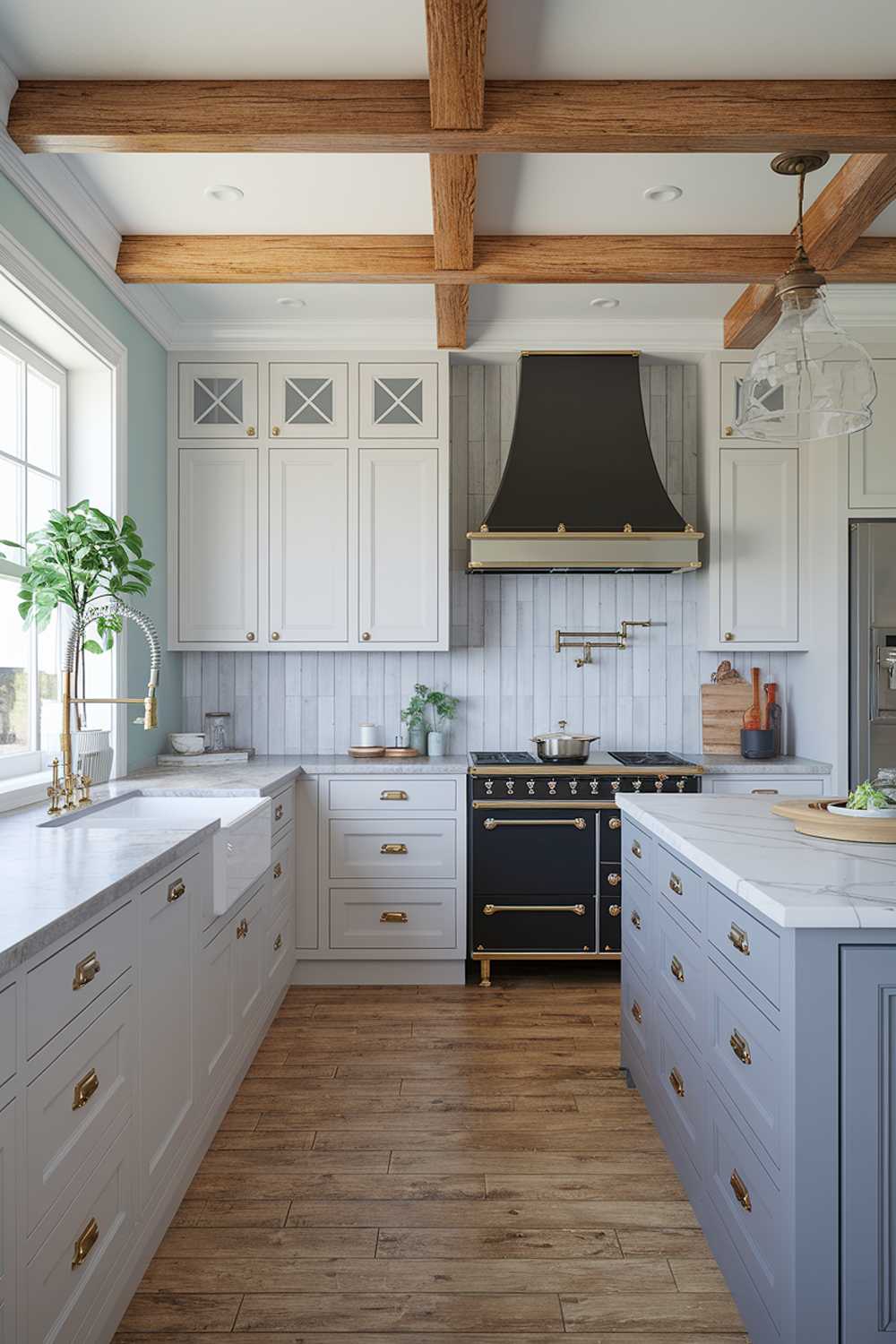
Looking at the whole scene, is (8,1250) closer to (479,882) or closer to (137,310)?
(479,882)

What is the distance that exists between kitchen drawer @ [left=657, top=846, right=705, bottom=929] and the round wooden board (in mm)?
271

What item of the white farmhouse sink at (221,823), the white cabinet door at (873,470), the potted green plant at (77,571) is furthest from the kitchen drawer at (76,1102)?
the white cabinet door at (873,470)

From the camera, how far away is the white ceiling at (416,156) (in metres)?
2.15

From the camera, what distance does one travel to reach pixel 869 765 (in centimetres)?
383

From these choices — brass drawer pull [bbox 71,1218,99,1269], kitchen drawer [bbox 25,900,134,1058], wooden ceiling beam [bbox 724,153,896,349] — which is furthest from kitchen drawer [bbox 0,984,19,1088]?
wooden ceiling beam [bbox 724,153,896,349]

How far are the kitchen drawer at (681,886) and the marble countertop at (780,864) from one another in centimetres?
5

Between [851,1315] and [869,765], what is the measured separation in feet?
8.68

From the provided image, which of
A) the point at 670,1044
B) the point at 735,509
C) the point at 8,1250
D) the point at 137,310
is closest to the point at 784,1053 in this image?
the point at 670,1044

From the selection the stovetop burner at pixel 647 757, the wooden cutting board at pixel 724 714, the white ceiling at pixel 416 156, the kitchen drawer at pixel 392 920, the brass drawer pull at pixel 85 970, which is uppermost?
the white ceiling at pixel 416 156

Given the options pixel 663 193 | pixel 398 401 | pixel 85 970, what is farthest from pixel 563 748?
pixel 85 970

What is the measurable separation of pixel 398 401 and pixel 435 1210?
3072 mm

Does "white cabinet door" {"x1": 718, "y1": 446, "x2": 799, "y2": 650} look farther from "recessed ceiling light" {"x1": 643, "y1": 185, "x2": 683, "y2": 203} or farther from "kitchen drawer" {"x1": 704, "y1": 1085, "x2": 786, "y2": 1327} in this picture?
"kitchen drawer" {"x1": 704, "y1": 1085, "x2": 786, "y2": 1327}

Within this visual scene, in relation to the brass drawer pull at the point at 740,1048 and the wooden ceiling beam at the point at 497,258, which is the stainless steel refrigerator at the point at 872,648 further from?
the brass drawer pull at the point at 740,1048

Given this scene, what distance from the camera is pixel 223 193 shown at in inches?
117
